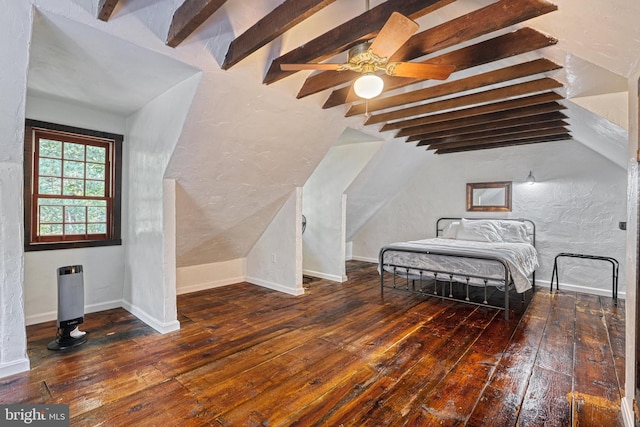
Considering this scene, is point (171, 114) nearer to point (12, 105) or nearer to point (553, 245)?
point (12, 105)

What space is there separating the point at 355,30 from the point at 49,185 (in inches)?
144

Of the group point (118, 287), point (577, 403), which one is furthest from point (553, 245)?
point (118, 287)

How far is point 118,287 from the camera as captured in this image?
13.0 feet

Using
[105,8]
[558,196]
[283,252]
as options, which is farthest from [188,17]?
[558,196]

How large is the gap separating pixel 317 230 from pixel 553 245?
12.8 feet

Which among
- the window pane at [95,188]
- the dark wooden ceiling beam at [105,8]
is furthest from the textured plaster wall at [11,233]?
the window pane at [95,188]

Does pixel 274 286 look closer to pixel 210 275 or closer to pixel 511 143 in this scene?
pixel 210 275

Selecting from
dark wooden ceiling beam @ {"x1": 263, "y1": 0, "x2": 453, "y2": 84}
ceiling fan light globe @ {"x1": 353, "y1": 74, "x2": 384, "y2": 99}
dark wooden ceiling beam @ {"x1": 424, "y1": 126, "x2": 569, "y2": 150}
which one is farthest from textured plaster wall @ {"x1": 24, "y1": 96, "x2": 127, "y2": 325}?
dark wooden ceiling beam @ {"x1": 424, "y1": 126, "x2": 569, "y2": 150}

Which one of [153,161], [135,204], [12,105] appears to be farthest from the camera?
[135,204]

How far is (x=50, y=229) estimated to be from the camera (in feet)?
11.3

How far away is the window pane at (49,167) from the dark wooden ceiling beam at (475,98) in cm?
373

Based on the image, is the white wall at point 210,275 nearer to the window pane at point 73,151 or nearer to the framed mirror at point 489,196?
the window pane at point 73,151

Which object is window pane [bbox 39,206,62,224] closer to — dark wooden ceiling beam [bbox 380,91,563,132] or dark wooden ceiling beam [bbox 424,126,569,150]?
dark wooden ceiling beam [bbox 380,91,563,132]

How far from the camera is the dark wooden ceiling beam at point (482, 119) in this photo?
134 inches
